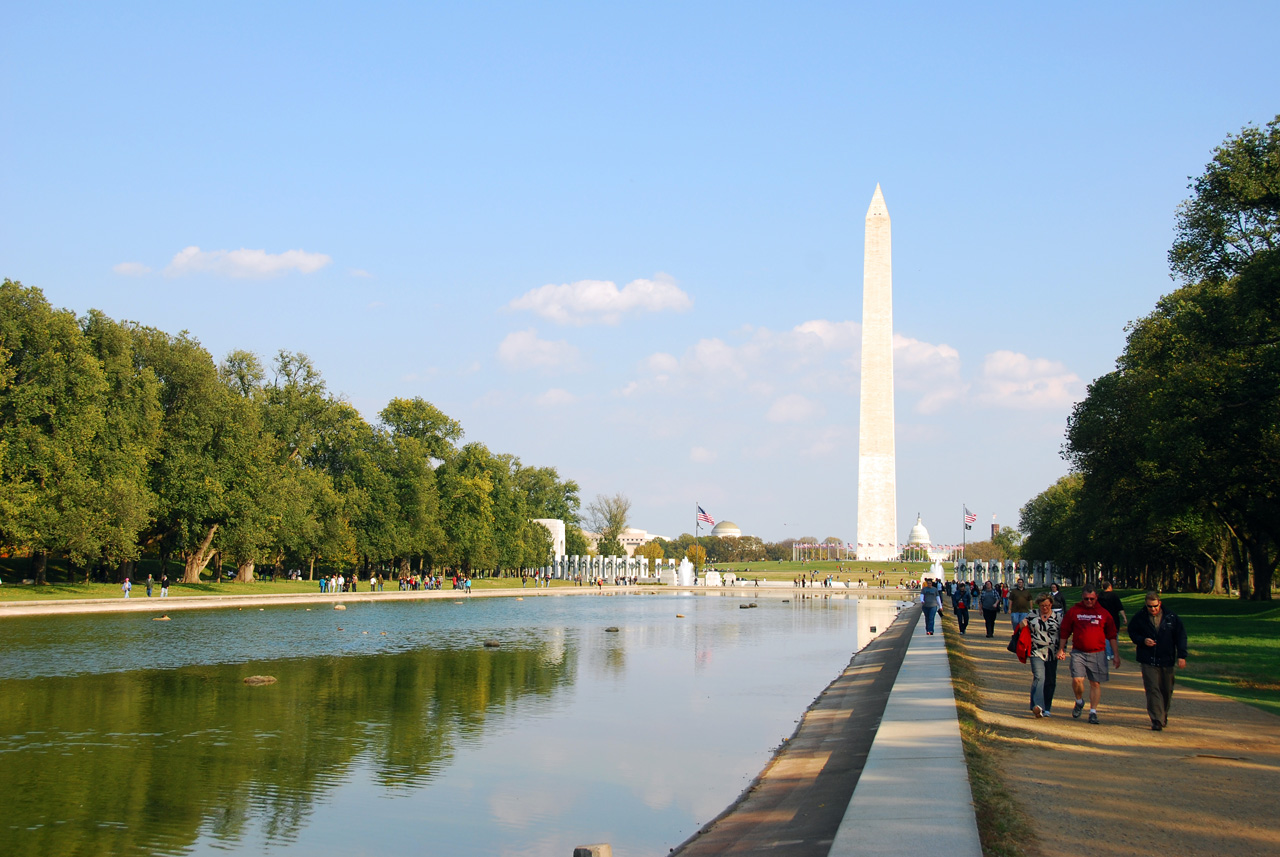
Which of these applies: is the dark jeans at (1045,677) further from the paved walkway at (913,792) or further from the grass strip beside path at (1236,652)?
the grass strip beside path at (1236,652)

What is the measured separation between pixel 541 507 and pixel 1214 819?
107m

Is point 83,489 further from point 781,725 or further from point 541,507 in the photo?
point 541,507

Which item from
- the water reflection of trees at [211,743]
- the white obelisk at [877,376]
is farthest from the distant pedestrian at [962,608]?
the white obelisk at [877,376]

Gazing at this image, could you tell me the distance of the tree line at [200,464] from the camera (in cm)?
4319

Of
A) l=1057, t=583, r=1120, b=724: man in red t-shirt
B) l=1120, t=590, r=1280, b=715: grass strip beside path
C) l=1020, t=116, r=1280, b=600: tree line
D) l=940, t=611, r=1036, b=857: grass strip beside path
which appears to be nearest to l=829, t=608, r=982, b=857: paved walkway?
l=940, t=611, r=1036, b=857: grass strip beside path

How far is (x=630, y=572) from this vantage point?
110 meters

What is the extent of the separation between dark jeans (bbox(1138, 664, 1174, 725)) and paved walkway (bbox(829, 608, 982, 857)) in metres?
2.32

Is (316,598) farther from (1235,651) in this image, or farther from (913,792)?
(913,792)

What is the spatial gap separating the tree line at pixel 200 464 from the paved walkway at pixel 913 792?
3762 centimetres

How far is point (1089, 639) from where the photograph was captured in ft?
43.3

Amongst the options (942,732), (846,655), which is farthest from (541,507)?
(942,732)

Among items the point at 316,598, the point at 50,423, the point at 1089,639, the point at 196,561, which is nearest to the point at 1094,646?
the point at 1089,639

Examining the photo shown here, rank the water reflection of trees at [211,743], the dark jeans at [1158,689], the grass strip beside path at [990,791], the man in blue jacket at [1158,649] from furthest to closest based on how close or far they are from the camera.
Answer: the dark jeans at [1158,689]
the man in blue jacket at [1158,649]
the water reflection of trees at [211,743]
the grass strip beside path at [990,791]

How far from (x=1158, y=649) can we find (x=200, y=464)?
162 ft
